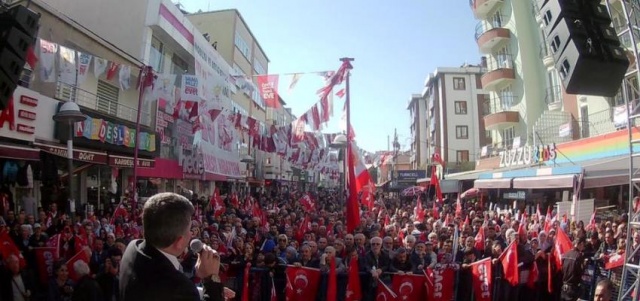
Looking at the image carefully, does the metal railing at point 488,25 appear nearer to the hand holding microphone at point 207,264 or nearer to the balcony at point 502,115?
the balcony at point 502,115

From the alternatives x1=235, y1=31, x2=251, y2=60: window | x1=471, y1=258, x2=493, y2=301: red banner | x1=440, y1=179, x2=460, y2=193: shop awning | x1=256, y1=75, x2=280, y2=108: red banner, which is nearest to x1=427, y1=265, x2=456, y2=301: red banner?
x1=471, y1=258, x2=493, y2=301: red banner

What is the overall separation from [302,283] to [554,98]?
24617 millimetres

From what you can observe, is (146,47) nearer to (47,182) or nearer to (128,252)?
(47,182)

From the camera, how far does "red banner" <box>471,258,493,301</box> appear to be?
8.02 metres

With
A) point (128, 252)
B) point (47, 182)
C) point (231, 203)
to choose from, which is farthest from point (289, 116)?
point (128, 252)

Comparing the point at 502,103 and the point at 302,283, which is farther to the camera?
the point at 502,103

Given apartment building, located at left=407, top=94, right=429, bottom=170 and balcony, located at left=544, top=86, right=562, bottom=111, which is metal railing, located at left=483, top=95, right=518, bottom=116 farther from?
apartment building, located at left=407, top=94, right=429, bottom=170

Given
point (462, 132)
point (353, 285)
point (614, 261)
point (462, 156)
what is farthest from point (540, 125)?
point (462, 132)

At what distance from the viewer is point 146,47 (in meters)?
19.8

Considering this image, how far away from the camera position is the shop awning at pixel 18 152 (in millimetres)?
10609

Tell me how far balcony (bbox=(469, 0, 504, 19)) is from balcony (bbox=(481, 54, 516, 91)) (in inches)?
144

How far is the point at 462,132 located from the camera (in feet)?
169

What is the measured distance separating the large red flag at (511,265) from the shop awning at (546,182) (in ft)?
30.5

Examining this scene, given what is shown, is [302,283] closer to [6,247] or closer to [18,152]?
[6,247]
